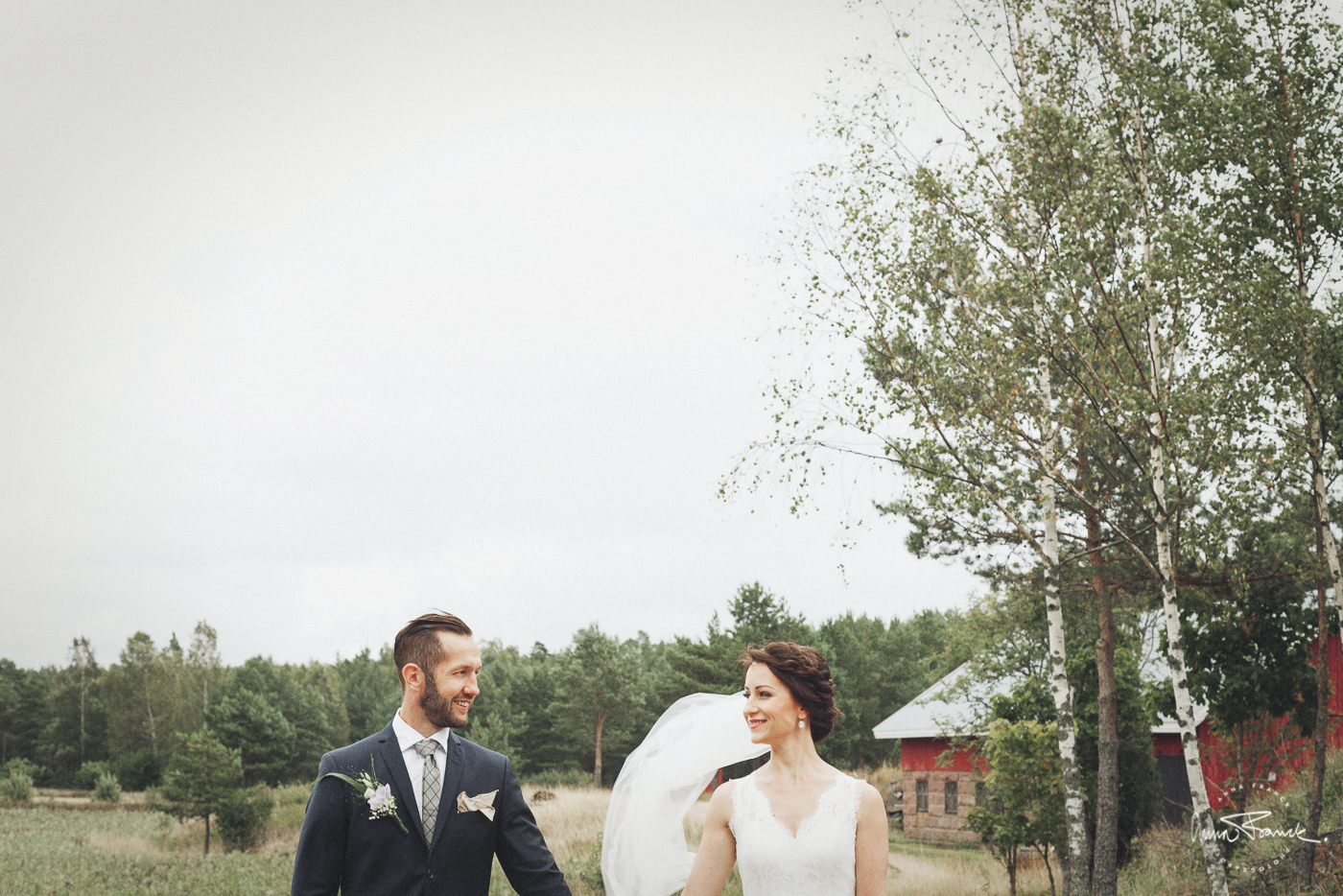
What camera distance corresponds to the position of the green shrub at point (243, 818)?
3119 cm

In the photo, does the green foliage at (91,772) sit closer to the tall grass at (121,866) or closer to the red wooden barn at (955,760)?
the tall grass at (121,866)

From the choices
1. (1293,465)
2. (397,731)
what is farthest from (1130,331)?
(397,731)

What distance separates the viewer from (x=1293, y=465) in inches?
492

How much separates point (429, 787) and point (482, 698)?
5010 cm

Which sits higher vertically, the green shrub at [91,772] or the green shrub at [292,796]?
the green shrub at [292,796]

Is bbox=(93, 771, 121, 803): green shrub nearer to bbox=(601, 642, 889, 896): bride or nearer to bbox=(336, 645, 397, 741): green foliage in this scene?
bbox=(336, 645, 397, 741): green foliage

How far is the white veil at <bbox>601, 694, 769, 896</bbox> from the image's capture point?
4.84m

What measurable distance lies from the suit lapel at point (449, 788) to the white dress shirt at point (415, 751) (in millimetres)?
14

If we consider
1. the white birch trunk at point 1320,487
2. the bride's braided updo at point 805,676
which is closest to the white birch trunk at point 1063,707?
the white birch trunk at point 1320,487

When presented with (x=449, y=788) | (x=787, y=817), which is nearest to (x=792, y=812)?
(x=787, y=817)

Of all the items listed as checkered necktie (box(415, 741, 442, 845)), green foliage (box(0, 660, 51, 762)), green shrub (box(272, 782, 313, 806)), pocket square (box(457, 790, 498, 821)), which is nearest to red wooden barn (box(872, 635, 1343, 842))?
pocket square (box(457, 790, 498, 821))

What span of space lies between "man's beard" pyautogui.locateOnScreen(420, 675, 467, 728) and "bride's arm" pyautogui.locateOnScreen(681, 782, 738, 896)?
4.06 ft

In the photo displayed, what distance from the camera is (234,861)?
2670 centimetres

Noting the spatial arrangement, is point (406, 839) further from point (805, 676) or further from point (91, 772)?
point (91, 772)
